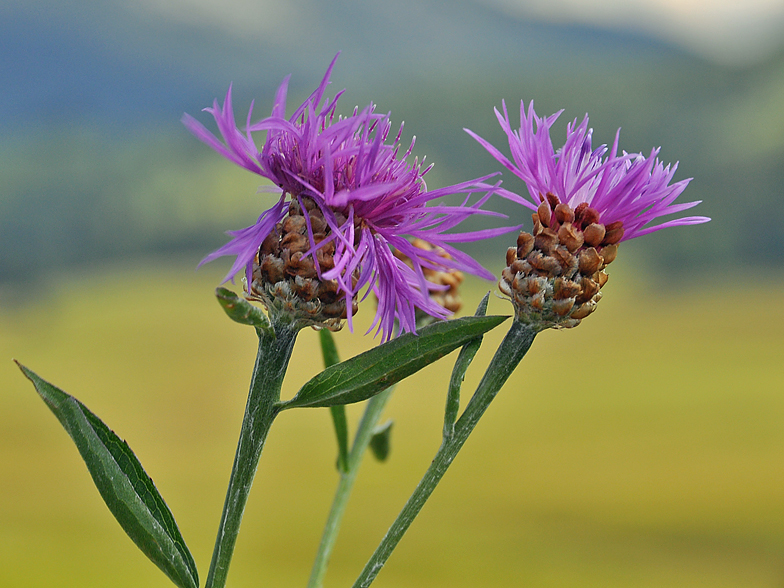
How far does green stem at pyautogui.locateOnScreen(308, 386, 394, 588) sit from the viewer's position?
2.94ft

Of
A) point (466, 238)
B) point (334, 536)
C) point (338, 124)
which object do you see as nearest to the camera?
point (338, 124)

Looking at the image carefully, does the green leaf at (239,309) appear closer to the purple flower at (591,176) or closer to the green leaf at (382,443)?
the purple flower at (591,176)

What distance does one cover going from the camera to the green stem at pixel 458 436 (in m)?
0.70

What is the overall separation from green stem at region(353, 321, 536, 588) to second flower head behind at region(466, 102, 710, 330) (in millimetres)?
26

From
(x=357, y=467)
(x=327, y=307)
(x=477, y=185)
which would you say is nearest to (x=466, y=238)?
(x=477, y=185)

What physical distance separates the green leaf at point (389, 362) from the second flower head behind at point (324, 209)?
0.15ft

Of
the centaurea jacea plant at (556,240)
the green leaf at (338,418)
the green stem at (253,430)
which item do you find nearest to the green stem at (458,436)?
the centaurea jacea plant at (556,240)

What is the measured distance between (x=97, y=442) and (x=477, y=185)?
0.46 metres

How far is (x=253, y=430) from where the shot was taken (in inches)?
28.6

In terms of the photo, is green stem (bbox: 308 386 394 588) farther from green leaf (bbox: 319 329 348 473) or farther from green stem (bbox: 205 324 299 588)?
green stem (bbox: 205 324 299 588)

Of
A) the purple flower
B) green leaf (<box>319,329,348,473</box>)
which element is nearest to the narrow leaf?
the purple flower

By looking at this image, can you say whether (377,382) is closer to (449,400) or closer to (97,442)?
(449,400)

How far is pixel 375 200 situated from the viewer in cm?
70

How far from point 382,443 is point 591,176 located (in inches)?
21.7
